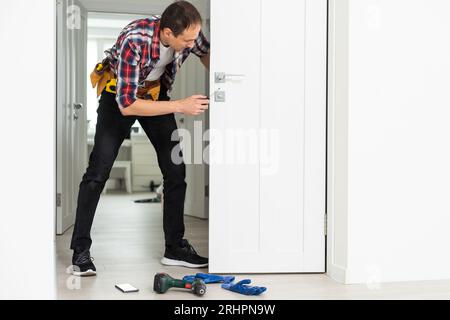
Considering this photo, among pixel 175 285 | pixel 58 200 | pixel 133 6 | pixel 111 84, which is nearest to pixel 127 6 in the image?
pixel 133 6

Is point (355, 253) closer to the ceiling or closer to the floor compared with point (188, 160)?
closer to the floor

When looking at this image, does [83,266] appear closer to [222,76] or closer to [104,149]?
[104,149]

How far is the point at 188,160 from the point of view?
495 cm

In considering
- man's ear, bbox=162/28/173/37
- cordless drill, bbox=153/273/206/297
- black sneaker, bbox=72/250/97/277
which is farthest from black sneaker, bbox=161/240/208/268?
man's ear, bbox=162/28/173/37

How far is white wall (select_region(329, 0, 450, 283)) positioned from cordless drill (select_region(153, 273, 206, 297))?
0.70 meters

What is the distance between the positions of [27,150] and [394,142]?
161cm

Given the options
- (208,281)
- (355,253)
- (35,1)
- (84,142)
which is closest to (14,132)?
(35,1)

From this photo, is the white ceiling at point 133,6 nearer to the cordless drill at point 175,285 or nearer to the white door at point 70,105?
the white door at point 70,105

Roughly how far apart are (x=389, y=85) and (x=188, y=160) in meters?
2.66

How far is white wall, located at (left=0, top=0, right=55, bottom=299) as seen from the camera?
1734 mm

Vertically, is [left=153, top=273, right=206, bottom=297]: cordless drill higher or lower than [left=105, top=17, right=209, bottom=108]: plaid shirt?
lower

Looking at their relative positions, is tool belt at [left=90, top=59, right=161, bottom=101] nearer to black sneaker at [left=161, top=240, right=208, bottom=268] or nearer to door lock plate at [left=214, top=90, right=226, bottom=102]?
door lock plate at [left=214, top=90, right=226, bottom=102]

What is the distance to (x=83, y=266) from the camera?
2.61m
